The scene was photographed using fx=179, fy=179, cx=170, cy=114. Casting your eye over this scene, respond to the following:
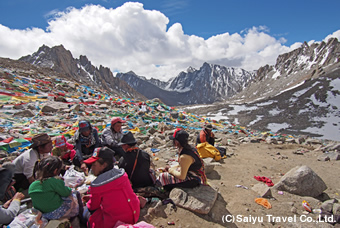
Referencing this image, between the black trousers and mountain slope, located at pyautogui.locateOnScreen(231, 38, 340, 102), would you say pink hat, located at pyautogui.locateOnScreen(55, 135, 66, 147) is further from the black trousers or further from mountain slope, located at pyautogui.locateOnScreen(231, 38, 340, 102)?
mountain slope, located at pyautogui.locateOnScreen(231, 38, 340, 102)

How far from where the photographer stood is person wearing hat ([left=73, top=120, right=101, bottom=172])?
4.85 meters

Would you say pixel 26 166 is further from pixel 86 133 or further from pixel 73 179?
pixel 86 133

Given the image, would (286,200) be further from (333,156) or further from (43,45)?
(43,45)

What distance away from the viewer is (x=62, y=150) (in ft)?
16.2

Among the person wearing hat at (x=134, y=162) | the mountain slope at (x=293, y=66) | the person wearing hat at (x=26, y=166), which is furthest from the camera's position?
the mountain slope at (x=293, y=66)

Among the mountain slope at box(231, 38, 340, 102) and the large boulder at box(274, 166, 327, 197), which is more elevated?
the mountain slope at box(231, 38, 340, 102)

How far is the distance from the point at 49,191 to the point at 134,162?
53.2 inches

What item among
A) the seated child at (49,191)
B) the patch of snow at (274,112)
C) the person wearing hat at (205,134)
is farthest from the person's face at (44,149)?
the patch of snow at (274,112)

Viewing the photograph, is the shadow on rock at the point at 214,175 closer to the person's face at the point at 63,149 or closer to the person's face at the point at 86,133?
the person's face at the point at 86,133

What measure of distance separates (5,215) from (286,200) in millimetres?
5026

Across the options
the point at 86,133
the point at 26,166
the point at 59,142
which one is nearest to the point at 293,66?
the point at 86,133

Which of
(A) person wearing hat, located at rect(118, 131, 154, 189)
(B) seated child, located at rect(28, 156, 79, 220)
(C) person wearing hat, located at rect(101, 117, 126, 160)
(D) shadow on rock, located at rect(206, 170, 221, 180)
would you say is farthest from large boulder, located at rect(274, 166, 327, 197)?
(B) seated child, located at rect(28, 156, 79, 220)

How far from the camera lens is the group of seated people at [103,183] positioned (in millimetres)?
2385

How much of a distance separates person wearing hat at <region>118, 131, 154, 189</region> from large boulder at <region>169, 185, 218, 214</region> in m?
0.70
